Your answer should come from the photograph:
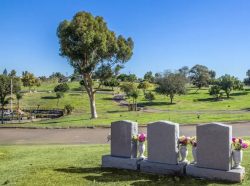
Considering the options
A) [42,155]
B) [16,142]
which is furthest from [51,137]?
[42,155]

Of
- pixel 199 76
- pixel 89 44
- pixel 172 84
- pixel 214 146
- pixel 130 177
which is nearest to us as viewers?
pixel 214 146

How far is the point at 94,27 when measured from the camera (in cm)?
4459

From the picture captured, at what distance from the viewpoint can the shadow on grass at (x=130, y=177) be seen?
1276cm

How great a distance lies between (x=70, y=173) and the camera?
14.2 metres

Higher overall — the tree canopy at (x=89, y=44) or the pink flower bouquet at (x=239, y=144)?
the tree canopy at (x=89, y=44)

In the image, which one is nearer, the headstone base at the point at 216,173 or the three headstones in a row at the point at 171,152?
the headstone base at the point at 216,173

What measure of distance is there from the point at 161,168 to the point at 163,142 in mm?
897

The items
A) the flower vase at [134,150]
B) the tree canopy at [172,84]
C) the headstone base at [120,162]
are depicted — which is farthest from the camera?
the tree canopy at [172,84]

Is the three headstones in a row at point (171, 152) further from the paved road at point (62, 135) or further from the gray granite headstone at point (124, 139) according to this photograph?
the paved road at point (62, 135)

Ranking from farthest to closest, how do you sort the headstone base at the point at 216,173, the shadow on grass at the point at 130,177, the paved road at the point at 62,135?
the paved road at the point at 62,135 < the shadow on grass at the point at 130,177 < the headstone base at the point at 216,173

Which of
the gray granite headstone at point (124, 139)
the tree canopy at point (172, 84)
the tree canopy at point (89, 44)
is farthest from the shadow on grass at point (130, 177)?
the tree canopy at point (172, 84)

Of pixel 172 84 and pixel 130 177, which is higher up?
pixel 172 84

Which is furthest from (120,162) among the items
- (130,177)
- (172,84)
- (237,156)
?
(172,84)

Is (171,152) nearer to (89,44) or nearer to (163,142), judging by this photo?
(163,142)
